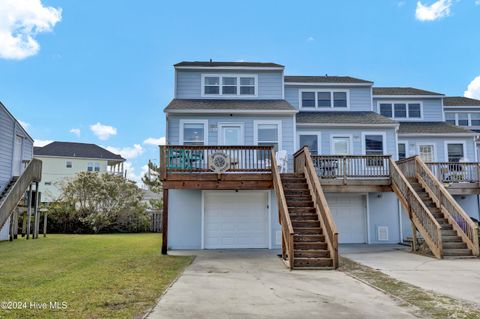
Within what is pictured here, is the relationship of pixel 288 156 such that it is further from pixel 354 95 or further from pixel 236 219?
pixel 354 95

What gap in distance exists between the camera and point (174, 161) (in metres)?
12.7

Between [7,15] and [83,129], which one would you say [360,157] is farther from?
[83,129]

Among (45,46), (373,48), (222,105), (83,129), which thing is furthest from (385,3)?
Answer: (83,129)

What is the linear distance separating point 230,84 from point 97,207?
1304 centimetres

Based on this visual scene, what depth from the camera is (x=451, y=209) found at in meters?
11.7

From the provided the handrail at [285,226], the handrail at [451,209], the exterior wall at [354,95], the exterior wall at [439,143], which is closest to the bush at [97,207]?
the exterior wall at [354,95]

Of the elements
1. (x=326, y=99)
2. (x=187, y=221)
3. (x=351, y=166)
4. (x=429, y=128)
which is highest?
(x=326, y=99)

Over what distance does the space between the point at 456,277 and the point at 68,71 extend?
22.9m

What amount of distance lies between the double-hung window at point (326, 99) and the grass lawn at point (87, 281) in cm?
1009

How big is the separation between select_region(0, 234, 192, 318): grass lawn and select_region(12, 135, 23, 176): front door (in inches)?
306

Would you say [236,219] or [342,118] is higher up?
[342,118]

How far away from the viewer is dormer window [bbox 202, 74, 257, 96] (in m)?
16.2

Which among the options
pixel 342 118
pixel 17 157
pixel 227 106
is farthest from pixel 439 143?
pixel 17 157

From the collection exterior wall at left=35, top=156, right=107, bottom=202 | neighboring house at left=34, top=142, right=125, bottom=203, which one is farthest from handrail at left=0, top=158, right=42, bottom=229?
exterior wall at left=35, top=156, right=107, bottom=202
